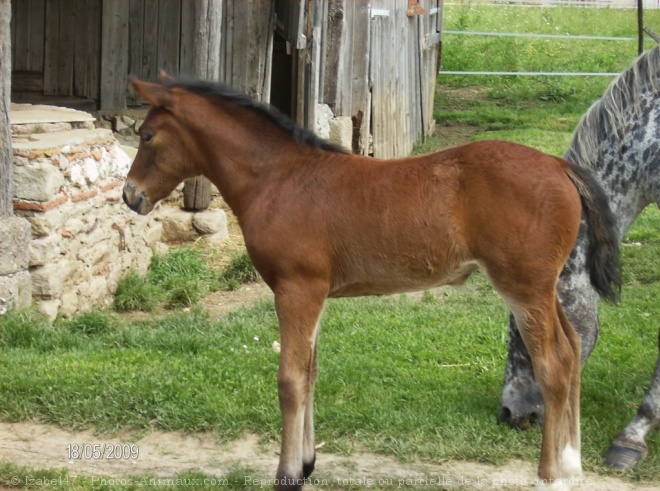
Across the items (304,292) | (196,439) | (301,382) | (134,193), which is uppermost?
(134,193)

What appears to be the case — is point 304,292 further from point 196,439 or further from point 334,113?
point 334,113

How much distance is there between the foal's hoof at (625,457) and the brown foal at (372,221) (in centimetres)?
51

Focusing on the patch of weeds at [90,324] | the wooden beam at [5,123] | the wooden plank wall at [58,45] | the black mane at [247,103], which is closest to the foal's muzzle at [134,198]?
the black mane at [247,103]

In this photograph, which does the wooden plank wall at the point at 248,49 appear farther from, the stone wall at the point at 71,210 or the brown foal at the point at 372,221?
the brown foal at the point at 372,221

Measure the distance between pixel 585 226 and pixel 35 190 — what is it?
4.01m

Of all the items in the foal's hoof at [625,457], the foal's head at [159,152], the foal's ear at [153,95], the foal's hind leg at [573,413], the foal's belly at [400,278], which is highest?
the foal's ear at [153,95]

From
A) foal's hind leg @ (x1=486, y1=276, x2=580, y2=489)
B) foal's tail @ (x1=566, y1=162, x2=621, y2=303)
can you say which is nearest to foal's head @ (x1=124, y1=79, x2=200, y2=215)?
foal's hind leg @ (x1=486, y1=276, x2=580, y2=489)

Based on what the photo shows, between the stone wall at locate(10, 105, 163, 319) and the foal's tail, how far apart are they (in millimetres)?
4032

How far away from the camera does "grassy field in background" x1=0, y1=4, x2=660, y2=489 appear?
17.4ft

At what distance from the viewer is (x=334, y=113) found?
1148 cm

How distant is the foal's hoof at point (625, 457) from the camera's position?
494cm

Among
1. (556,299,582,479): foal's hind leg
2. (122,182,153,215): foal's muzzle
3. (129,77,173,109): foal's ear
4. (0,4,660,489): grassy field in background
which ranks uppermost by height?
(129,77,173,109): foal's ear

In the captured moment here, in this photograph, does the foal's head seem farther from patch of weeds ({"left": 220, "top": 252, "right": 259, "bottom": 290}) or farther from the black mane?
patch of weeds ({"left": 220, "top": 252, "right": 259, "bottom": 290})

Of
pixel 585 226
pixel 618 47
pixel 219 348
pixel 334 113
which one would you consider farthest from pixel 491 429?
pixel 618 47
